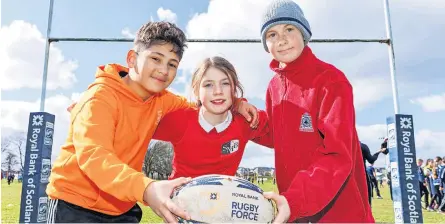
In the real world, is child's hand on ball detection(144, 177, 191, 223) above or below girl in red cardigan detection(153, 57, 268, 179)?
below

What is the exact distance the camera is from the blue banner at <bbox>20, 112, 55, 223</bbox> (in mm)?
4805

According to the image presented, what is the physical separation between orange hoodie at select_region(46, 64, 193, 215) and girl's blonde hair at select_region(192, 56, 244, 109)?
0.30 m

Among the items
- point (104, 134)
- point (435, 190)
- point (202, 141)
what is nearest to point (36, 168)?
point (202, 141)

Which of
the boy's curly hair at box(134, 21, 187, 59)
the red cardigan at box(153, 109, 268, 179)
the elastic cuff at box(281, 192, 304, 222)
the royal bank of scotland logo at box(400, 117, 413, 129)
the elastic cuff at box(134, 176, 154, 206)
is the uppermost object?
the boy's curly hair at box(134, 21, 187, 59)

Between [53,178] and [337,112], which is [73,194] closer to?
[53,178]

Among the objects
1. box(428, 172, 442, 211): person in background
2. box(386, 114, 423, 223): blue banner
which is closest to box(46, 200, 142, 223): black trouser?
box(386, 114, 423, 223): blue banner

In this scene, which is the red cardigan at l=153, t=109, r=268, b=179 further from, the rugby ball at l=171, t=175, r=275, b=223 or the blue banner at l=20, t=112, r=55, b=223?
the blue banner at l=20, t=112, r=55, b=223

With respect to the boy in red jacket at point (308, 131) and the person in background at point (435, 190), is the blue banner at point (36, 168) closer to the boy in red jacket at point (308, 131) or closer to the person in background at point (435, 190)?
the boy in red jacket at point (308, 131)

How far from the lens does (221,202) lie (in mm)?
1669

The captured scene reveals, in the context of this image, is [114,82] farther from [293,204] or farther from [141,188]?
[293,204]

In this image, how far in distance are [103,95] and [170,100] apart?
729 millimetres

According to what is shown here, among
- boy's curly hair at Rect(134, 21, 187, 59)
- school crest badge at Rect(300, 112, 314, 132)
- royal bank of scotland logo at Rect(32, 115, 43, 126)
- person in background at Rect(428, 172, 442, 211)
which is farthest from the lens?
person in background at Rect(428, 172, 442, 211)

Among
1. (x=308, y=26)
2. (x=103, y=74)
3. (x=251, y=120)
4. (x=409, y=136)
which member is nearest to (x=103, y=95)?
(x=103, y=74)

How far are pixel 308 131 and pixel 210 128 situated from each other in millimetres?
702
